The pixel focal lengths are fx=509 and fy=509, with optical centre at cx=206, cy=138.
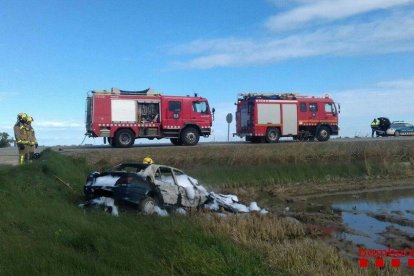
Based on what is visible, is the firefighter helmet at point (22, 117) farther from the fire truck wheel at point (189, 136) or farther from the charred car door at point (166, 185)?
the fire truck wheel at point (189, 136)

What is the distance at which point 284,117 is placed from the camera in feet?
101

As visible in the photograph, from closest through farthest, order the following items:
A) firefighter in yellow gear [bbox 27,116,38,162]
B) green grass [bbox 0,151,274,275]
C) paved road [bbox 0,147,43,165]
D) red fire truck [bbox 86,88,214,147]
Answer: green grass [bbox 0,151,274,275] < firefighter in yellow gear [bbox 27,116,38,162] < paved road [bbox 0,147,43,165] < red fire truck [bbox 86,88,214,147]

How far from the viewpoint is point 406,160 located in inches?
1142

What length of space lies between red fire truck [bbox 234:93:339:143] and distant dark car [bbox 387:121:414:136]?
15.6 meters

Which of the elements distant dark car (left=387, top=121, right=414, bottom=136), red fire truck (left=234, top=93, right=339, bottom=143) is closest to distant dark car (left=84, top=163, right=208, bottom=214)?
red fire truck (left=234, top=93, right=339, bottom=143)

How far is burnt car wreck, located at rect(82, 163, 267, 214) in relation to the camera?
12.2m

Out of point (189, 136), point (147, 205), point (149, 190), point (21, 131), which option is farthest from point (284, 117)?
point (147, 205)

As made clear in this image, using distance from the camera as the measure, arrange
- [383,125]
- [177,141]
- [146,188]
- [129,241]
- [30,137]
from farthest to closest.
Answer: [383,125] → [177,141] → [30,137] → [146,188] → [129,241]

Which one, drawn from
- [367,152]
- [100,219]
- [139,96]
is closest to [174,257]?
[100,219]

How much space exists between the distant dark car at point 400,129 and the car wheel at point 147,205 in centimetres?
3755

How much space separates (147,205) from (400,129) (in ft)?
127

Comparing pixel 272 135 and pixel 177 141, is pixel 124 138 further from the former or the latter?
pixel 272 135

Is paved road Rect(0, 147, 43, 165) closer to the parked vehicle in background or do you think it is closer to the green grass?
the green grass

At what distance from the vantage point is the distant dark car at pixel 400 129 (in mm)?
45656
